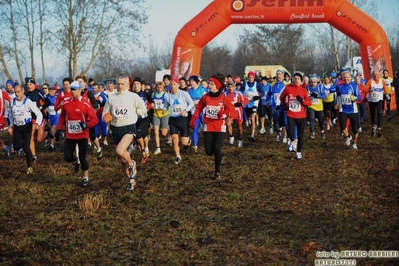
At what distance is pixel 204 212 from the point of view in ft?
24.5

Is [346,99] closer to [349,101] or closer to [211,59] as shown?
[349,101]

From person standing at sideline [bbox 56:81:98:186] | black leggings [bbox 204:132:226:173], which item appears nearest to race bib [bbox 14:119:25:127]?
person standing at sideline [bbox 56:81:98:186]

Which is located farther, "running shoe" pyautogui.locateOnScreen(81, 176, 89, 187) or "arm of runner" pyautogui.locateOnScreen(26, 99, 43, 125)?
"arm of runner" pyautogui.locateOnScreen(26, 99, 43, 125)

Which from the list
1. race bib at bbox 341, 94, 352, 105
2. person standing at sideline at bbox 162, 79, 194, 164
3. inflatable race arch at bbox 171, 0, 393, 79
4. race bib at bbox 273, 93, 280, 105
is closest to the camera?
person standing at sideline at bbox 162, 79, 194, 164

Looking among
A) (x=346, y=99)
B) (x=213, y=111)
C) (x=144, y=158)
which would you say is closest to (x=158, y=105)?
(x=144, y=158)

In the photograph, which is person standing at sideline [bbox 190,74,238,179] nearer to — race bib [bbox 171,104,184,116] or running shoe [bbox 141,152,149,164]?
race bib [bbox 171,104,184,116]

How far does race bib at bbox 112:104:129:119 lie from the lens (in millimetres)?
9203

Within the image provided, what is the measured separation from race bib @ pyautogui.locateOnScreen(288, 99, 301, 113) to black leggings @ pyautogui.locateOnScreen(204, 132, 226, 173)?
253 centimetres

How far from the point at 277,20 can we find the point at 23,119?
41.2 ft

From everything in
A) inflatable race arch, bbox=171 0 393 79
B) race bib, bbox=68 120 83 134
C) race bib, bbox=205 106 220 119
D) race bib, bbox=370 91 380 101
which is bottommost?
race bib, bbox=68 120 83 134

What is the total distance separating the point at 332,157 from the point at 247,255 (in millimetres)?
7165

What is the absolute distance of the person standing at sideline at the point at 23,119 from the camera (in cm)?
1122

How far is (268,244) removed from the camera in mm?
5902

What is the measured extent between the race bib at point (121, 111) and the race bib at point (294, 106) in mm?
4336
